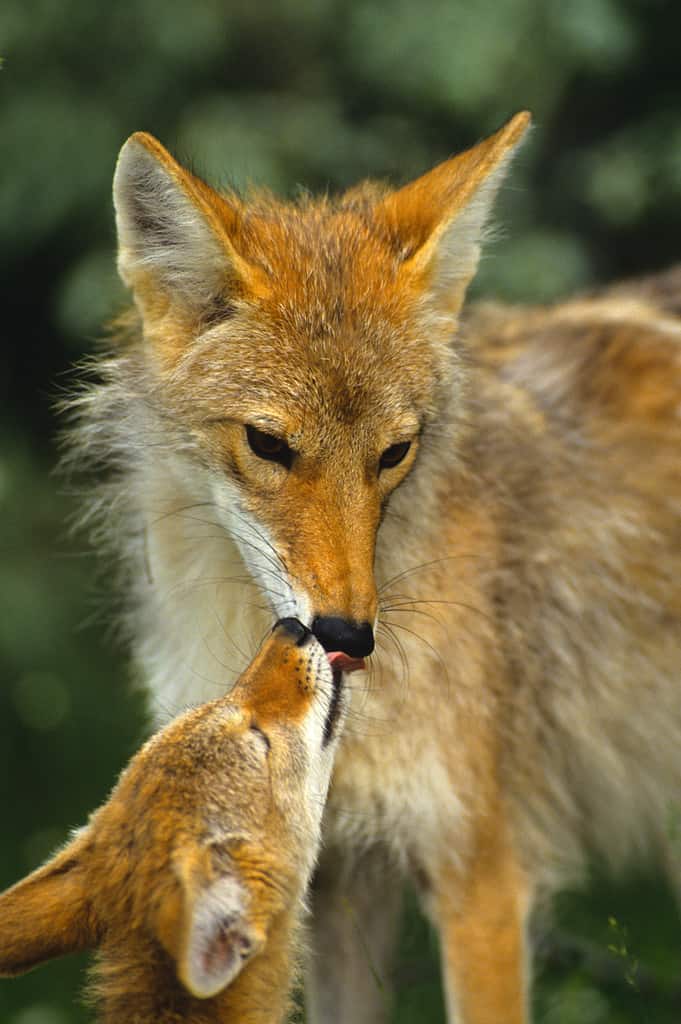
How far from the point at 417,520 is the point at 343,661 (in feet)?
2.99

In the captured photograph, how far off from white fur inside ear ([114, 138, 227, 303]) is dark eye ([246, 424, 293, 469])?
0.50 m

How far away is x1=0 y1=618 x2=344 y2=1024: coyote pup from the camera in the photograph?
12.7ft

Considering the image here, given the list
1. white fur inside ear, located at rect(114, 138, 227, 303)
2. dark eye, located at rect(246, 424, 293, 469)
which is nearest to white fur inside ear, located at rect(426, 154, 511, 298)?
white fur inside ear, located at rect(114, 138, 227, 303)

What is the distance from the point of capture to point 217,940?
3775 mm

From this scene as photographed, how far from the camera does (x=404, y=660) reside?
5086mm

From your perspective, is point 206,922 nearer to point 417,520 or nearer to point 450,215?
point 417,520

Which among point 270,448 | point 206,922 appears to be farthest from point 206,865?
point 270,448

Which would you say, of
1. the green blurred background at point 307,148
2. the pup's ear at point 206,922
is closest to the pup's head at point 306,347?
→ the pup's ear at point 206,922

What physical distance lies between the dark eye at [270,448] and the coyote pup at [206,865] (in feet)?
1.61

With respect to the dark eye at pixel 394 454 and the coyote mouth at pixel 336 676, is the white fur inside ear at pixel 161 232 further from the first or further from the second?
the coyote mouth at pixel 336 676

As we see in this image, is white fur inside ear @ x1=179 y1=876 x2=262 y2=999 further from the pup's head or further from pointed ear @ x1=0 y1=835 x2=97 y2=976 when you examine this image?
the pup's head

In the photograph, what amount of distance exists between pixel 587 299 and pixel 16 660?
336cm

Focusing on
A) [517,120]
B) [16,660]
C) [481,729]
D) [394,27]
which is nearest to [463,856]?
[481,729]

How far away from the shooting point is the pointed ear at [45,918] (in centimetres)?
394
